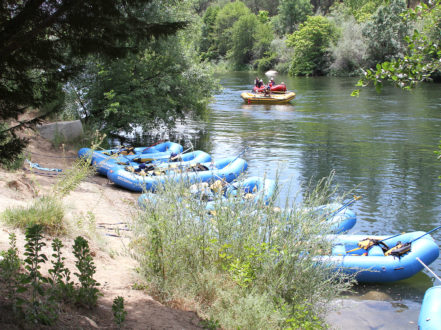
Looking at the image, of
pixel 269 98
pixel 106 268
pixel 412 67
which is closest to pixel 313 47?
pixel 269 98

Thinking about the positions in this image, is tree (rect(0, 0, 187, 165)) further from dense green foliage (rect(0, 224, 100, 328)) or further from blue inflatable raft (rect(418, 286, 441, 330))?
blue inflatable raft (rect(418, 286, 441, 330))

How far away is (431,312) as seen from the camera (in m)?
4.75

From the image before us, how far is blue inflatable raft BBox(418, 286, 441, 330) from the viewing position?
460 centimetres

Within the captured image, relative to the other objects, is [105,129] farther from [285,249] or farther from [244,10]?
[244,10]

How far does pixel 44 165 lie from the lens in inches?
407

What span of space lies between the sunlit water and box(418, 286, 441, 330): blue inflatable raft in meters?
0.66

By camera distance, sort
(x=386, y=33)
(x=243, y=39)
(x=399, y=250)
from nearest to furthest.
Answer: (x=399, y=250)
(x=386, y=33)
(x=243, y=39)

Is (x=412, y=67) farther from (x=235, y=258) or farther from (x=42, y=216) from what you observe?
(x=42, y=216)

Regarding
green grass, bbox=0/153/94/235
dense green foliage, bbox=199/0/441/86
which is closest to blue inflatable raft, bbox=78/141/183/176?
green grass, bbox=0/153/94/235

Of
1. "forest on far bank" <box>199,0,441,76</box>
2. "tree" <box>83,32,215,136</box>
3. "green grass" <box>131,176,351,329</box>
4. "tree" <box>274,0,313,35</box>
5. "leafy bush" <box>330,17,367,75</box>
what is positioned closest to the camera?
"green grass" <box>131,176,351,329</box>

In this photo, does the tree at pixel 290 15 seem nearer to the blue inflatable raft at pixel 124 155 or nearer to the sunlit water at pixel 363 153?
the sunlit water at pixel 363 153

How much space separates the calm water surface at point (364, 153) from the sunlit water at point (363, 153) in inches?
0.8

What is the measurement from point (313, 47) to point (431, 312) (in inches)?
1686

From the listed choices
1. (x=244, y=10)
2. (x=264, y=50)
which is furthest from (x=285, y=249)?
(x=244, y=10)
